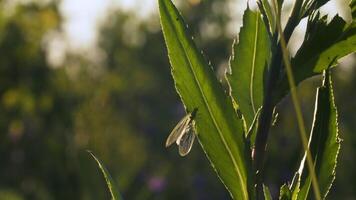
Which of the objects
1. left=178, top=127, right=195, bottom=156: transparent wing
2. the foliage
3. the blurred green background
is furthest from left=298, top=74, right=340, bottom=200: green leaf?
the blurred green background

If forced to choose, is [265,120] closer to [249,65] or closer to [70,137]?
[249,65]

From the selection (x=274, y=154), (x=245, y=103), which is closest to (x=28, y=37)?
(x=274, y=154)

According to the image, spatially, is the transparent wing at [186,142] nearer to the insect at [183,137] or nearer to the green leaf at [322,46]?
the insect at [183,137]

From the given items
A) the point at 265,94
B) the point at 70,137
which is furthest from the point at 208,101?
the point at 70,137

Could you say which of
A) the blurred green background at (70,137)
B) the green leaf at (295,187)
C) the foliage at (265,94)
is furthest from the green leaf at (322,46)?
the blurred green background at (70,137)

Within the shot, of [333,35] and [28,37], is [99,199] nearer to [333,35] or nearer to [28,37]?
[333,35]

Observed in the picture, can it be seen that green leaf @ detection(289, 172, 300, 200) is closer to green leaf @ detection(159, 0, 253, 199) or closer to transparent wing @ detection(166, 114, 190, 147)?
green leaf @ detection(159, 0, 253, 199)
